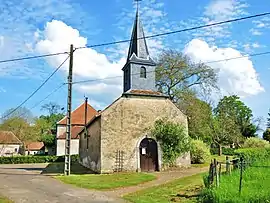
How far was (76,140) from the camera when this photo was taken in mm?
48375

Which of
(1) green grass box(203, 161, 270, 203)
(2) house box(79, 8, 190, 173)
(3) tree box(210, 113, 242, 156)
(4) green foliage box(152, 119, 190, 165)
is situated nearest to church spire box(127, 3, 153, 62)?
(2) house box(79, 8, 190, 173)

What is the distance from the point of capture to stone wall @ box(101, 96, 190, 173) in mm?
23516

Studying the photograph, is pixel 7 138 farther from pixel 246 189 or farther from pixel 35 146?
pixel 246 189

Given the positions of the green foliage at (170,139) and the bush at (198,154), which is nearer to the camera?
the green foliage at (170,139)

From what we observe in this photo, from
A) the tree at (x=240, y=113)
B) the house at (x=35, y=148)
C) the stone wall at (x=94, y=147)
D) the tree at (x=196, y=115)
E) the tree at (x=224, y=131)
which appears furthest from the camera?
the house at (x=35, y=148)

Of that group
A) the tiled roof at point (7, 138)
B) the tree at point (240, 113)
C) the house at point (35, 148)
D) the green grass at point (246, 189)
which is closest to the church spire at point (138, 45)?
the green grass at point (246, 189)

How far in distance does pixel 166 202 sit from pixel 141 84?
15.7 m

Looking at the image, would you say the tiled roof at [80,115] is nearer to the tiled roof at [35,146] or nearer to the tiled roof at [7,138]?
the tiled roof at [7,138]

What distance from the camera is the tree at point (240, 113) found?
61.7 metres

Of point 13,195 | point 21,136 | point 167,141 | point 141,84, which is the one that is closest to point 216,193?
point 13,195

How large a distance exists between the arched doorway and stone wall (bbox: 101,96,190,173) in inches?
19.5

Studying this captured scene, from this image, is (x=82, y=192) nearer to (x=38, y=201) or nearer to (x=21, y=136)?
(x=38, y=201)

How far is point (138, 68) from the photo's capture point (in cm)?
2636

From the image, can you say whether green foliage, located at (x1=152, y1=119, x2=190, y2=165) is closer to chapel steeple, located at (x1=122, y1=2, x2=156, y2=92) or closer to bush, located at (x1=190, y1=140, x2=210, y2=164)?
chapel steeple, located at (x1=122, y1=2, x2=156, y2=92)
